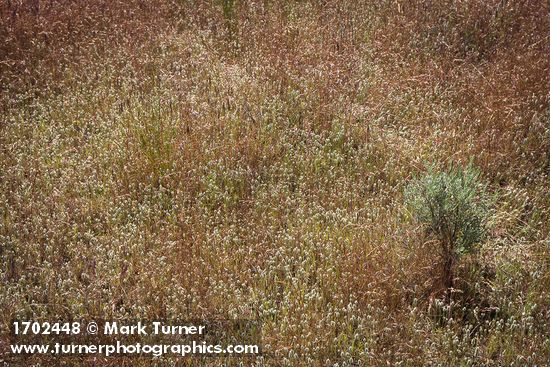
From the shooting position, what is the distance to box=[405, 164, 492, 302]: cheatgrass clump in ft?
15.0

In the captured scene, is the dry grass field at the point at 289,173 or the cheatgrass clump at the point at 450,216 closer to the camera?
the dry grass field at the point at 289,173

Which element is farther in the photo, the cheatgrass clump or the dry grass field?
the cheatgrass clump

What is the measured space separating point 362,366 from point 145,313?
1411 millimetres

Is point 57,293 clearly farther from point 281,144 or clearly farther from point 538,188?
point 538,188

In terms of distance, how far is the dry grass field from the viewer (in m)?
4.37

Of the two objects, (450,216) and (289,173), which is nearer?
(450,216)

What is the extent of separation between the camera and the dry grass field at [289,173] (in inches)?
172

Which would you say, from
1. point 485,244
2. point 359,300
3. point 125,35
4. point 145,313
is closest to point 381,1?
point 125,35

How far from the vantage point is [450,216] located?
4641 millimetres

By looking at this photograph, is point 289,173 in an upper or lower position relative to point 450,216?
lower

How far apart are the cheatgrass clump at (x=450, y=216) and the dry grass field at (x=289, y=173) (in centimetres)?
2

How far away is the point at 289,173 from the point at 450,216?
59.7 inches

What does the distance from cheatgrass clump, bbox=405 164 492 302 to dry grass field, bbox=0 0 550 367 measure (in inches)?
0.6

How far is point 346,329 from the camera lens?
13.9 ft
